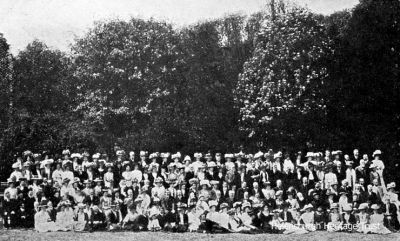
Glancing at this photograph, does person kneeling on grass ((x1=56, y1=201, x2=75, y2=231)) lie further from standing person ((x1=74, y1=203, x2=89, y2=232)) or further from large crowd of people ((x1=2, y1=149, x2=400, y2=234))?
standing person ((x1=74, y1=203, x2=89, y2=232))

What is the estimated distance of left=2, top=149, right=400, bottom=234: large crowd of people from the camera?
1680 centimetres

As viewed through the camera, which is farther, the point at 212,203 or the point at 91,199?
the point at 91,199

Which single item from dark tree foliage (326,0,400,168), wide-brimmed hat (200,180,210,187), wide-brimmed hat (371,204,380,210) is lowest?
wide-brimmed hat (371,204,380,210)

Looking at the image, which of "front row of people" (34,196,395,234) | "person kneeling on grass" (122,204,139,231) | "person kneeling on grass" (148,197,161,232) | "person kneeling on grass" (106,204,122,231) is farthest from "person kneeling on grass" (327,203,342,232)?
"person kneeling on grass" (106,204,122,231)

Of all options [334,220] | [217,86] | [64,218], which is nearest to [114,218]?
[64,218]

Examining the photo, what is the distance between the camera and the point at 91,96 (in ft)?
115

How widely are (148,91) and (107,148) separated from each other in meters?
4.52

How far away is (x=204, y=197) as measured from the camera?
57.2ft

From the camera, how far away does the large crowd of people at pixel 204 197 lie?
16.8m

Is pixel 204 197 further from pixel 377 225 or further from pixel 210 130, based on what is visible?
pixel 210 130

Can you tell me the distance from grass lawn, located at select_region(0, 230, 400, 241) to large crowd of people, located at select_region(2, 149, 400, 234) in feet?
2.42

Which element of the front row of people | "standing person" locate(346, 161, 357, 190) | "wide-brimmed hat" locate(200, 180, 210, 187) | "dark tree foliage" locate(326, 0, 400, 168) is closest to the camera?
the front row of people

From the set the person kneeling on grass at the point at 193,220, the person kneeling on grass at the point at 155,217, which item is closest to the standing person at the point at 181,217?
the person kneeling on grass at the point at 193,220

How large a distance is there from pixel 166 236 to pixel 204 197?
233 centimetres
